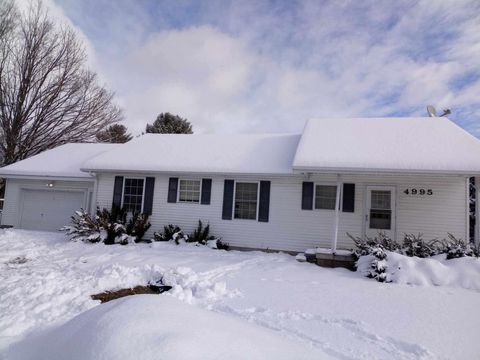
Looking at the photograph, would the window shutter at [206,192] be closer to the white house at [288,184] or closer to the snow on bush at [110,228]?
the white house at [288,184]

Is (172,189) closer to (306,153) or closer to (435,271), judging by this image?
(306,153)

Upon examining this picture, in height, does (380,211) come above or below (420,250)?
above

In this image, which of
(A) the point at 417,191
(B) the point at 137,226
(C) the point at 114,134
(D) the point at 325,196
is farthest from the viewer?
(C) the point at 114,134

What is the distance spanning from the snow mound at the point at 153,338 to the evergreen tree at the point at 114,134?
2213cm

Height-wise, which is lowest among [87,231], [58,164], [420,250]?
[87,231]

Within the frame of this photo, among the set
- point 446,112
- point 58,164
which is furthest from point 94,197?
point 446,112

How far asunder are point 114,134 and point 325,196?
2294 cm

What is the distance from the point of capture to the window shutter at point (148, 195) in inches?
454

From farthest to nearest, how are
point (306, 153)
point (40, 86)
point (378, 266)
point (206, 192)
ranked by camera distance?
point (40, 86) < point (206, 192) < point (306, 153) < point (378, 266)

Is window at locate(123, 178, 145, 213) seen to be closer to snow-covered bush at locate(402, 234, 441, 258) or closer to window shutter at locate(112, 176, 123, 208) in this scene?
window shutter at locate(112, 176, 123, 208)

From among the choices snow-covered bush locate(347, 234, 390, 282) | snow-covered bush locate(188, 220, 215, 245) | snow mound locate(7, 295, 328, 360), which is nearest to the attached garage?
snow-covered bush locate(188, 220, 215, 245)

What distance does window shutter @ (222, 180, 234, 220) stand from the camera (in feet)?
35.8

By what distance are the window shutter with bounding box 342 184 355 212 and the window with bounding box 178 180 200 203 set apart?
4971 millimetres

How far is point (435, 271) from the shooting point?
21.4 ft
